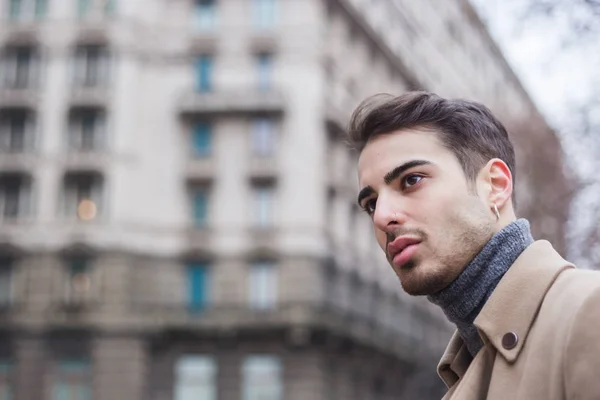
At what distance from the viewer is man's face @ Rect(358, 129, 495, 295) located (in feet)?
6.19

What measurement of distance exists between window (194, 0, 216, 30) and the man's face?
3075 centimetres

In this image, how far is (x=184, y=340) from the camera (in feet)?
98.2

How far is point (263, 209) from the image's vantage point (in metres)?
30.5

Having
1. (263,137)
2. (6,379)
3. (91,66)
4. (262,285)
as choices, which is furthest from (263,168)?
(6,379)

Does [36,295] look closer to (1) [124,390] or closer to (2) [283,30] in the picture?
(1) [124,390]

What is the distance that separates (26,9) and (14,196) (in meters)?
6.71

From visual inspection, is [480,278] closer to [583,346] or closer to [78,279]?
[583,346]

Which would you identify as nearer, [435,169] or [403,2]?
[435,169]

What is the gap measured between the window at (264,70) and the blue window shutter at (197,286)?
659 centimetres

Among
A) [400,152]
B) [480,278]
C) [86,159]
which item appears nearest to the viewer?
[480,278]

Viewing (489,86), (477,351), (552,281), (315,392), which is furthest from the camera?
(489,86)

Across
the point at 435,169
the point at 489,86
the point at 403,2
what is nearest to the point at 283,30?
the point at 403,2

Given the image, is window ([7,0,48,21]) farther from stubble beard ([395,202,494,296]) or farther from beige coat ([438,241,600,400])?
beige coat ([438,241,600,400])

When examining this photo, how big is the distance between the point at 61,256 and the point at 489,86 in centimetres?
2820
